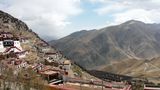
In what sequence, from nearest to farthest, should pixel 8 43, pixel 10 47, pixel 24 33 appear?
1. pixel 10 47
2. pixel 8 43
3. pixel 24 33

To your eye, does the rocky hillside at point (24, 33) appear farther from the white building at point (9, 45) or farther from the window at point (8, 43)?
the window at point (8, 43)

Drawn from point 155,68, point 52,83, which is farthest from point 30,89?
point 155,68

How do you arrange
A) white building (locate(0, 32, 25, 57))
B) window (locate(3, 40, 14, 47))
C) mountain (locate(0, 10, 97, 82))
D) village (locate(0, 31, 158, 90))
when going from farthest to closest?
window (locate(3, 40, 14, 47)), white building (locate(0, 32, 25, 57)), mountain (locate(0, 10, 97, 82)), village (locate(0, 31, 158, 90))

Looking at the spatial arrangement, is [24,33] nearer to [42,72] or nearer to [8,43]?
[8,43]

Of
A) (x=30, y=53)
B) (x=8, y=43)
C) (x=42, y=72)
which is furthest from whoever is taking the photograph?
(x=8, y=43)

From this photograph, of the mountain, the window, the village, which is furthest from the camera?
the window

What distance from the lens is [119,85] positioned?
253ft

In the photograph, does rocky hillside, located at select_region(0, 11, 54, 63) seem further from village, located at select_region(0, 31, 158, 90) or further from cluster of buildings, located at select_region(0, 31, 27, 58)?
cluster of buildings, located at select_region(0, 31, 27, 58)

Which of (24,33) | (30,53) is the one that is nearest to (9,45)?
(30,53)

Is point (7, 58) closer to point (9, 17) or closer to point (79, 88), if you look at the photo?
point (79, 88)

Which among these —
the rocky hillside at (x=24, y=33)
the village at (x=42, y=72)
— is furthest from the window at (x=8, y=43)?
the rocky hillside at (x=24, y=33)

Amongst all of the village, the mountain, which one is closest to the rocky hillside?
the mountain

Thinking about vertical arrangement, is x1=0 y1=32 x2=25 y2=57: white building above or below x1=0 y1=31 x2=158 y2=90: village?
above

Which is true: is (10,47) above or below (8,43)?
below
